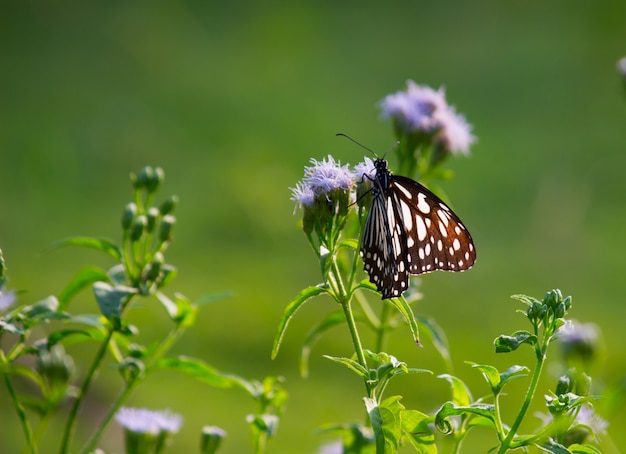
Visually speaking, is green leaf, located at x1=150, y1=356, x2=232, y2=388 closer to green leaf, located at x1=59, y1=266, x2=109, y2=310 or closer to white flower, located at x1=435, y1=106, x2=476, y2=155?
green leaf, located at x1=59, y1=266, x2=109, y2=310

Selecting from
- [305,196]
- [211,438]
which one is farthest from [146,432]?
[305,196]

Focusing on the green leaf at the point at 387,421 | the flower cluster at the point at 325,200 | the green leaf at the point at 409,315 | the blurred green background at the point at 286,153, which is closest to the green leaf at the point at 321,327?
the flower cluster at the point at 325,200

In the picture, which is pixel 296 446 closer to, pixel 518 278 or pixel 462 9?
pixel 518 278

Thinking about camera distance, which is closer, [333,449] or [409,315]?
[409,315]

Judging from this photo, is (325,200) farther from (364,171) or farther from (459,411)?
(459,411)

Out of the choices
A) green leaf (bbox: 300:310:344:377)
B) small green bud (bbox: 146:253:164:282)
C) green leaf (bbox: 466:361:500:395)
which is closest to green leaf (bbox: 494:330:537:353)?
green leaf (bbox: 466:361:500:395)

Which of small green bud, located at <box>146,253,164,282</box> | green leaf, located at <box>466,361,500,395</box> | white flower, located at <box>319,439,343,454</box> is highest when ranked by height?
small green bud, located at <box>146,253,164,282</box>
